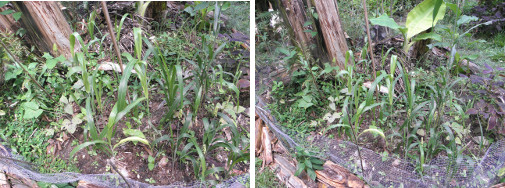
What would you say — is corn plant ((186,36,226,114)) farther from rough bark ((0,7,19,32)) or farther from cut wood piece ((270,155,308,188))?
rough bark ((0,7,19,32))

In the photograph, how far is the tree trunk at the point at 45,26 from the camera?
3.57 ft

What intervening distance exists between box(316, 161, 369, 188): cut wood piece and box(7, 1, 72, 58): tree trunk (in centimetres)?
96

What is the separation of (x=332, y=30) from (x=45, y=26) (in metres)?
0.97

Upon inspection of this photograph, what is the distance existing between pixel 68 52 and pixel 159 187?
592mm

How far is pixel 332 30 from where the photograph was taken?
122cm

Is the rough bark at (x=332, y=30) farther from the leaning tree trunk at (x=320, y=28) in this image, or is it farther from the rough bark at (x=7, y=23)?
the rough bark at (x=7, y=23)

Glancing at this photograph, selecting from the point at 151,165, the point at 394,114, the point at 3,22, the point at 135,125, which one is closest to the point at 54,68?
the point at 3,22

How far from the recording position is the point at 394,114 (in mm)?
1133

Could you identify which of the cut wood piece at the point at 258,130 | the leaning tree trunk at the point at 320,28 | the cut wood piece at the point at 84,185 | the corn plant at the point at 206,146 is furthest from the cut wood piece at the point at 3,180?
the leaning tree trunk at the point at 320,28

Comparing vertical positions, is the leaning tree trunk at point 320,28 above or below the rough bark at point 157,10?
below

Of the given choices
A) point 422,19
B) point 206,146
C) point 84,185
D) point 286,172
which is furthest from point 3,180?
point 422,19

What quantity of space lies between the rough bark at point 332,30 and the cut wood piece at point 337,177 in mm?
389

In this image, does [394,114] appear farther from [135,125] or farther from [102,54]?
[102,54]

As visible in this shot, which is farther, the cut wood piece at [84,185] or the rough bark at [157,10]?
the rough bark at [157,10]
